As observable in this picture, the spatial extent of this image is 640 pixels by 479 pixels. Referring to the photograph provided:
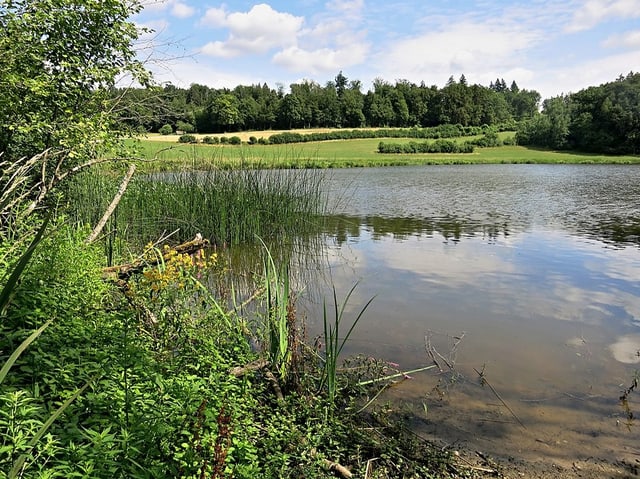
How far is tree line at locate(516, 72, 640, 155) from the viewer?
137 feet

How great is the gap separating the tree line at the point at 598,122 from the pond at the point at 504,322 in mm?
36840

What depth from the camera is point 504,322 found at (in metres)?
4.79

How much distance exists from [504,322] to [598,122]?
4754cm

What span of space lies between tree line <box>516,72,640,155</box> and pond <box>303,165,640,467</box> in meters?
36.8

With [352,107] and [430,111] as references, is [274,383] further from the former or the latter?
[430,111]

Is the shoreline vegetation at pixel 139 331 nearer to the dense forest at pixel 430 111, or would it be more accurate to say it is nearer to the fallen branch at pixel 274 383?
the fallen branch at pixel 274 383

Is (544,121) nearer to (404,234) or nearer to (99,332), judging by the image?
(404,234)

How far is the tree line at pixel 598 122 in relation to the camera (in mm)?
41781

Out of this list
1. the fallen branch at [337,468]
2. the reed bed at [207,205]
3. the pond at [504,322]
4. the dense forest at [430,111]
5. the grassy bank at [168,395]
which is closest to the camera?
the grassy bank at [168,395]

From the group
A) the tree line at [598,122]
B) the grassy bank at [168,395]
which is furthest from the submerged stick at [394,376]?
the tree line at [598,122]

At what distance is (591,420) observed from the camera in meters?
3.01

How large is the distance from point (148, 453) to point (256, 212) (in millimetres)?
6467

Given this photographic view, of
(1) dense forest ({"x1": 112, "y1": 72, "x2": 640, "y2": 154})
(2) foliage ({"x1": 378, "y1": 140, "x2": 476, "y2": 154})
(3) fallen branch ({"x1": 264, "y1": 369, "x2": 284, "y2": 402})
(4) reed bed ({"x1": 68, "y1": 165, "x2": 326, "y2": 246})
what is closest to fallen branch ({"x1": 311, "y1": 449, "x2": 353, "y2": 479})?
(3) fallen branch ({"x1": 264, "y1": 369, "x2": 284, "y2": 402})

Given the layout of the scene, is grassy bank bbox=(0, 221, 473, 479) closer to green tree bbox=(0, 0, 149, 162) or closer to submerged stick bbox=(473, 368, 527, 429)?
submerged stick bbox=(473, 368, 527, 429)
